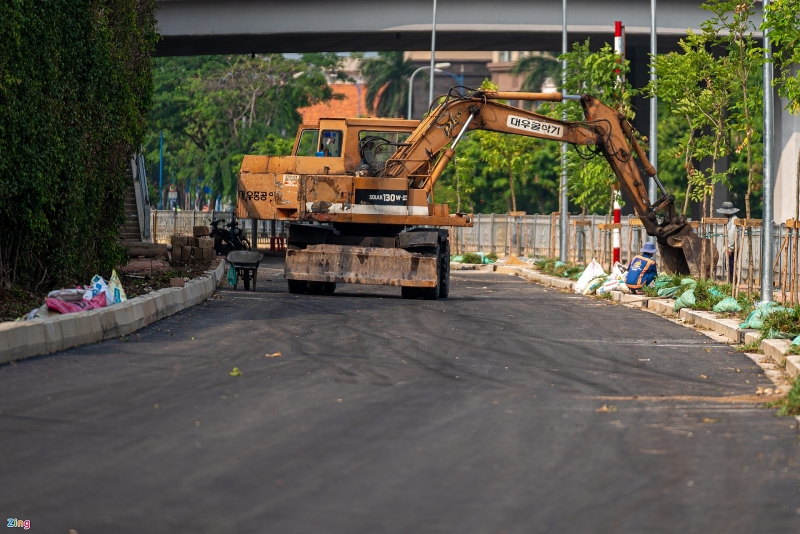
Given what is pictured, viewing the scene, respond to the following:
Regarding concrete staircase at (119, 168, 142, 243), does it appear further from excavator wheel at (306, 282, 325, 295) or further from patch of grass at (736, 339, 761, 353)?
patch of grass at (736, 339, 761, 353)

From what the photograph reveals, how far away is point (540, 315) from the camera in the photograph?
21.3 meters

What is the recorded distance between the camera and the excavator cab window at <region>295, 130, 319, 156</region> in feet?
88.5

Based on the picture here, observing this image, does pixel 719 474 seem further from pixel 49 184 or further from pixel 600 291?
pixel 600 291

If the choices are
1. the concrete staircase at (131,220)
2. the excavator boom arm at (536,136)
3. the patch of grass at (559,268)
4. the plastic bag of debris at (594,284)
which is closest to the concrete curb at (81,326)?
the excavator boom arm at (536,136)

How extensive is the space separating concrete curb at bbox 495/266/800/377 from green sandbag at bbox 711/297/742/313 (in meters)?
0.15

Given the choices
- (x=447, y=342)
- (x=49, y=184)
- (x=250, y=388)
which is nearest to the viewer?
(x=250, y=388)

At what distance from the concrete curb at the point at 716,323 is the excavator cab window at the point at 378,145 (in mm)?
5491

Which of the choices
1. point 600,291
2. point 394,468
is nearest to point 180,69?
point 600,291

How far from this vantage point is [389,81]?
98.3m

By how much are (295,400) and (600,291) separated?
59.6 ft

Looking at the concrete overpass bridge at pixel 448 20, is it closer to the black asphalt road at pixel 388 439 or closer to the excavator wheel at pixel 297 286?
the excavator wheel at pixel 297 286

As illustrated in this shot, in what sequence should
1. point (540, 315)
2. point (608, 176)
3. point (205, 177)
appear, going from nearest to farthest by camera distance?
point (540, 315), point (608, 176), point (205, 177)

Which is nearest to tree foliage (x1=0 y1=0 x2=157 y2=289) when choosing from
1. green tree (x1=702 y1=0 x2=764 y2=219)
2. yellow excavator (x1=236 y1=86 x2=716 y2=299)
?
yellow excavator (x1=236 y1=86 x2=716 y2=299)

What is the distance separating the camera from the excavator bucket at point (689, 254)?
87.5 feet
